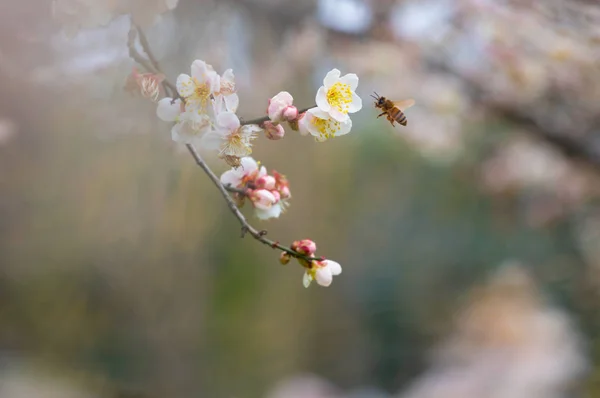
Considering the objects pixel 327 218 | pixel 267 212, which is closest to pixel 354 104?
pixel 267 212

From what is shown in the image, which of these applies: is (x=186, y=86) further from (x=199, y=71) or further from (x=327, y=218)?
(x=327, y=218)

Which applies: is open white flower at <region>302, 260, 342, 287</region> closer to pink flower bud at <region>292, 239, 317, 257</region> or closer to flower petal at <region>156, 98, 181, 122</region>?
pink flower bud at <region>292, 239, 317, 257</region>

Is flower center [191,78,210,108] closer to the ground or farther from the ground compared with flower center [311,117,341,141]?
closer to the ground

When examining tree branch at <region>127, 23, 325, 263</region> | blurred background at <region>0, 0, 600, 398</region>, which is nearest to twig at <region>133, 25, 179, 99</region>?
tree branch at <region>127, 23, 325, 263</region>

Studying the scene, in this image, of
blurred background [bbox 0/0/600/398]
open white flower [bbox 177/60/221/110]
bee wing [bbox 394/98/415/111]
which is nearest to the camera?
open white flower [bbox 177/60/221/110]

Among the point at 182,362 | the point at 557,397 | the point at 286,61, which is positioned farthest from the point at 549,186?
the point at 182,362

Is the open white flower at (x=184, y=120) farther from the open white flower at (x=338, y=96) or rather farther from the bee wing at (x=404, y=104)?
the bee wing at (x=404, y=104)

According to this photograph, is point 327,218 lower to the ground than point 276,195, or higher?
higher
